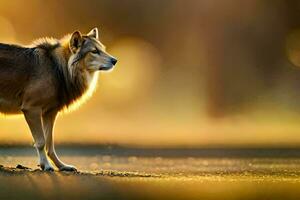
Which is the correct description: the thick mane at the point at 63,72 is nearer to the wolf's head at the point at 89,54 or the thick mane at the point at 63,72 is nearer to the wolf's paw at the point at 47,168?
the wolf's head at the point at 89,54

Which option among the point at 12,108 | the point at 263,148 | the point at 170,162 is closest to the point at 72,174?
the point at 12,108

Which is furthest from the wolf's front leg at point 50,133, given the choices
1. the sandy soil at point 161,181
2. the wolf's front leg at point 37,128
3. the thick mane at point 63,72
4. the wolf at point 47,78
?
the sandy soil at point 161,181

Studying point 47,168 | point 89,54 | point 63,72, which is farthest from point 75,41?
point 47,168

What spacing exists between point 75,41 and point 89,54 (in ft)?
1.23

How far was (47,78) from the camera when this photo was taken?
55.5 ft

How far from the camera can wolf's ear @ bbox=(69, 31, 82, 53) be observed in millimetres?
17188

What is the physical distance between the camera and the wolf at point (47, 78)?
16.8m

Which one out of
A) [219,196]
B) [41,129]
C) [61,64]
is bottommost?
[219,196]

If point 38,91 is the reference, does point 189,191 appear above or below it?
below

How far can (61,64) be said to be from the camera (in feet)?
56.6

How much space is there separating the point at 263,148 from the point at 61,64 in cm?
1040

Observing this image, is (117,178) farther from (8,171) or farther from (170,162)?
(170,162)

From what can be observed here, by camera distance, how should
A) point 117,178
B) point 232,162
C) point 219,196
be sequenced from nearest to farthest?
point 219,196 < point 117,178 < point 232,162

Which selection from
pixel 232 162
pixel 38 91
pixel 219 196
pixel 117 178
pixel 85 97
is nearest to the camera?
pixel 219 196
